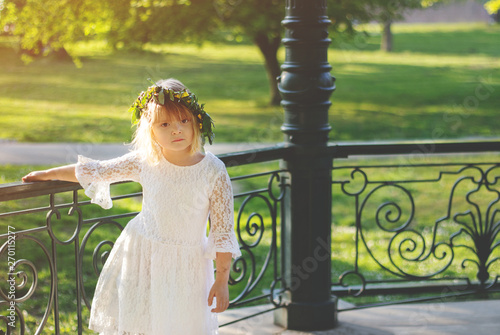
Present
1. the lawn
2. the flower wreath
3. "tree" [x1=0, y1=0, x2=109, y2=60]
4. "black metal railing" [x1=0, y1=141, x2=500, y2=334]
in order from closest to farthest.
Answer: the flower wreath → "black metal railing" [x1=0, y1=141, x2=500, y2=334] → the lawn → "tree" [x1=0, y1=0, x2=109, y2=60]

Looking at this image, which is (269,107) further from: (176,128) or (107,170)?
(176,128)

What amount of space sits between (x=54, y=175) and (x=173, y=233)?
0.59 metres

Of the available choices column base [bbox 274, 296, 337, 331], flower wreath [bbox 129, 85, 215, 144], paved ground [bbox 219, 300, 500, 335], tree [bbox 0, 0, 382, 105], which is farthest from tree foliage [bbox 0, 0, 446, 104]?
flower wreath [bbox 129, 85, 215, 144]

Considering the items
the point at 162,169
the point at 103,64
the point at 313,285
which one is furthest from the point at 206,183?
the point at 103,64

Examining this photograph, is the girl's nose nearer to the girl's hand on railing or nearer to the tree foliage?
the girl's hand on railing

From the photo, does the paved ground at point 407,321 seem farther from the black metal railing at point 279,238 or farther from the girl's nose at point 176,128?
the girl's nose at point 176,128

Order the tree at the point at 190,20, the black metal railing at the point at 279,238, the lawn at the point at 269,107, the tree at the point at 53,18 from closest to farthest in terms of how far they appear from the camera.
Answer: the black metal railing at the point at 279,238, the lawn at the point at 269,107, the tree at the point at 53,18, the tree at the point at 190,20

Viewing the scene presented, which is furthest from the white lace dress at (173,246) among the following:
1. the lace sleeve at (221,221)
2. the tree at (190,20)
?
the tree at (190,20)

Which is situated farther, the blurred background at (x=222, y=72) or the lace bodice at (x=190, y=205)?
the blurred background at (x=222, y=72)

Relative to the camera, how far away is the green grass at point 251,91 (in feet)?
47.9

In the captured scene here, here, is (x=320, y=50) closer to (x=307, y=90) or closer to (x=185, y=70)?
(x=307, y=90)

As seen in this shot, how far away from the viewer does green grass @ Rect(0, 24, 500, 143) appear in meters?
14.6

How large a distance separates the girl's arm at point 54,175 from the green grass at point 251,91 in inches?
384

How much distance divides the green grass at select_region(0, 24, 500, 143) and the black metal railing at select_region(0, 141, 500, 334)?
13.4 ft
